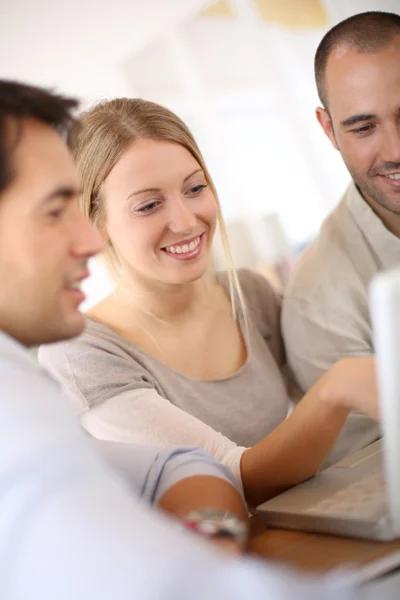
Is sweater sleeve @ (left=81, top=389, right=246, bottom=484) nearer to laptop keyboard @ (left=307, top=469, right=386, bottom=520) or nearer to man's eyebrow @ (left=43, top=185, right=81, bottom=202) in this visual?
laptop keyboard @ (left=307, top=469, right=386, bottom=520)

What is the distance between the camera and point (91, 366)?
1.47 m

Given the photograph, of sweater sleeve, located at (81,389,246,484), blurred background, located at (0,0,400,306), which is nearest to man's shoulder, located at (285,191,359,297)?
sweater sleeve, located at (81,389,246,484)

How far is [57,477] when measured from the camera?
0.55m

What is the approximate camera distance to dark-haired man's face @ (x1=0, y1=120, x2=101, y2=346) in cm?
78

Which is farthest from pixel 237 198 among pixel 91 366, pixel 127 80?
pixel 91 366

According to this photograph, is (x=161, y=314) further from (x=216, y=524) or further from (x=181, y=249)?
(x=216, y=524)

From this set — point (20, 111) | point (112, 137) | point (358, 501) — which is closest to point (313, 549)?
point (358, 501)

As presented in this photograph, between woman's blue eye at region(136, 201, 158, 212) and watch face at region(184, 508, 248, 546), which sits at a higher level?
woman's blue eye at region(136, 201, 158, 212)

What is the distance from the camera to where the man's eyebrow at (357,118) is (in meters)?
1.86

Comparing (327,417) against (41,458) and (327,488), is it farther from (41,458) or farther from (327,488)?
(41,458)

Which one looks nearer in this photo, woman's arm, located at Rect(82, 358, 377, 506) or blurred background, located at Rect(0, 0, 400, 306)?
woman's arm, located at Rect(82, 358, 377, 506)

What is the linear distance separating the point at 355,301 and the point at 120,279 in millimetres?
544

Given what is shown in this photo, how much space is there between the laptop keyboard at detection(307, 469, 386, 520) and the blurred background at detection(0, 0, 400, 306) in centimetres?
401

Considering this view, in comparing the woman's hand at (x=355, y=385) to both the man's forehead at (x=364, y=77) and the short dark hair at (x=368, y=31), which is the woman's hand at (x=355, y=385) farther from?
the short dark hair at (x=368, y=31)
